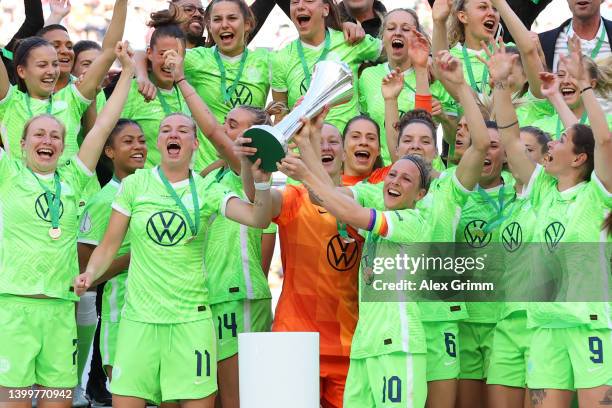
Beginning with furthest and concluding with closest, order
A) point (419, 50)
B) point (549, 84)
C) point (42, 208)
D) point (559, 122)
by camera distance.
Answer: point (419, 50) < point (559, 122) < point (42, 208) < point (549, 84)

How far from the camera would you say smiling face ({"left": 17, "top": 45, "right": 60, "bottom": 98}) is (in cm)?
760

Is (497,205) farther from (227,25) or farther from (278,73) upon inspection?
(227,25)

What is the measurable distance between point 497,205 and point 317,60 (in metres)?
1.67

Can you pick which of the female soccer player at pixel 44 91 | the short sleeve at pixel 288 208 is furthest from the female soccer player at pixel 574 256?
the female soccer player at pixel 44 91

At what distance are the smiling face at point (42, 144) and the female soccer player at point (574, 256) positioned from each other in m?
2.68

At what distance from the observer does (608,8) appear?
32.2ft

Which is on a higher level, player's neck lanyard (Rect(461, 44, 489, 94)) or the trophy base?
player's neck lanyard (Rect(461, 44, 489, 94))

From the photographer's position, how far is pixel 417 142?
273 inches

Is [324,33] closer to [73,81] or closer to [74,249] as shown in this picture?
[73,81]

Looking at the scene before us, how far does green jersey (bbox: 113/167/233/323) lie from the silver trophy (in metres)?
0.77

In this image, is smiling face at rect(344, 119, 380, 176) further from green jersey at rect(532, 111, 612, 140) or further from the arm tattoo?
the arm tattoo

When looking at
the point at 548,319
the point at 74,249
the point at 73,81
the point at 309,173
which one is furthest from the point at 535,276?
the point at 73,81

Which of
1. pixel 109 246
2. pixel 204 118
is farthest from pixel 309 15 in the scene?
pixel 109 246

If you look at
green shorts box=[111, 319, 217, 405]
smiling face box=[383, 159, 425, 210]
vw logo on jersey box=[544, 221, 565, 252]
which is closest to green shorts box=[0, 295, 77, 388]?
green shorts box=[111, 319, 217, 405]
